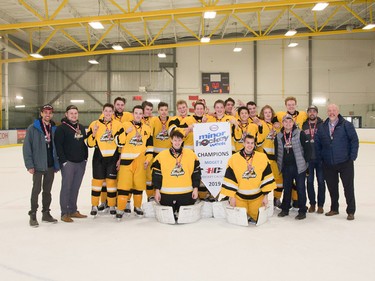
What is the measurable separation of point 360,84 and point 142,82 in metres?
13.2

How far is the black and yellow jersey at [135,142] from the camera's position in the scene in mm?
4312

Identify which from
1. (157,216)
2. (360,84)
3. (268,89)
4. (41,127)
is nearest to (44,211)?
(41,127)

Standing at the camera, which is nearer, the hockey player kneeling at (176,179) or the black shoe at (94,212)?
the hockey player kneeling at (176,179)

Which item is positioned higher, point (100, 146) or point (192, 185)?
point (100, 146)

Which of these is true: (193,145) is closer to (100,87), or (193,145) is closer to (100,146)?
(100,146)

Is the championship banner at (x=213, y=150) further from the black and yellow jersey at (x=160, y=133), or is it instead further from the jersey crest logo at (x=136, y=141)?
the jersey crest logo at (x=136, y=141)

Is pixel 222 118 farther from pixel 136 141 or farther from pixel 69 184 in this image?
pixel 69 184

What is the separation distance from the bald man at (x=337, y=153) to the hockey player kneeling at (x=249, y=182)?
0.92 metres

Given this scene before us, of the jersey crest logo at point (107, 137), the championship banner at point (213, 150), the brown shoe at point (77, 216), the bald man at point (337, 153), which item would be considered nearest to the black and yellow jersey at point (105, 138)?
the jersey crest logo at point (107, 137)

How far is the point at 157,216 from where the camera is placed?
4.13 meters

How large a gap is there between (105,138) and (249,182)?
1.96m

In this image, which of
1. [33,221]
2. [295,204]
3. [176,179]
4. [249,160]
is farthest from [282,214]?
[33,221]

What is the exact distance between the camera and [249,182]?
159 inches

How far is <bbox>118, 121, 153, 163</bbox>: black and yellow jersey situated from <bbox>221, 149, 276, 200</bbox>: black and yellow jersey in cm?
114
